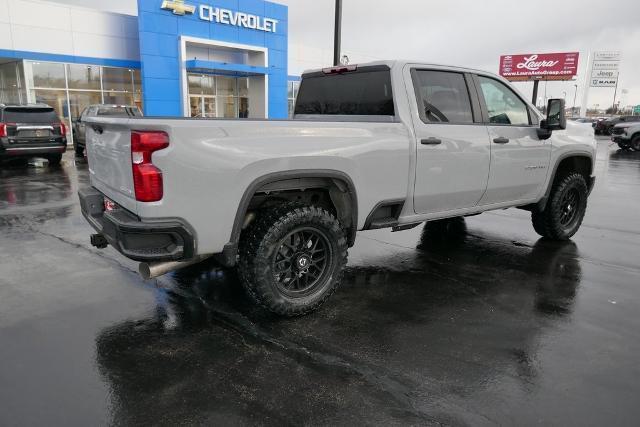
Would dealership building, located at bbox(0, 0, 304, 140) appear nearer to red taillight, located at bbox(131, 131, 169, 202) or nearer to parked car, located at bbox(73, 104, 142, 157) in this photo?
parked car, located at bbox(73, 104, 142, 157)

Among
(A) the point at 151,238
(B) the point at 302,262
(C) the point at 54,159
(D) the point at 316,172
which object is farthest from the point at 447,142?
(C) the point at 54,159

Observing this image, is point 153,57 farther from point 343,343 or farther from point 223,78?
point 343,343

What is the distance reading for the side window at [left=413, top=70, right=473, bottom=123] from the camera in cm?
452

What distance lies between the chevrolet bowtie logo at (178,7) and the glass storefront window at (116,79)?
143 inches

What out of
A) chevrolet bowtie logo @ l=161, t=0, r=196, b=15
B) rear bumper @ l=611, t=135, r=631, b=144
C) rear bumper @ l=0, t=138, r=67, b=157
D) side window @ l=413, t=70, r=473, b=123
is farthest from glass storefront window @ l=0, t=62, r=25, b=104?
rear bumper @ l=611, t=135, r=631, b=144

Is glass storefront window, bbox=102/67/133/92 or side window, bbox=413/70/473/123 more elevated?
glass storefront window, bbox=102/67/133/92

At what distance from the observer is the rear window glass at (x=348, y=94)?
4.53 m

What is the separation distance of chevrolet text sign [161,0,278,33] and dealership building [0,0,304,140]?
50mm

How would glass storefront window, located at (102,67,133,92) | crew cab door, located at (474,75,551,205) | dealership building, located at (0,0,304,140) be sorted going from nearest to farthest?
crew cab door, located at (474,75,551,205)
dealership building, located at (0,0,304,140)
glass storefront window, located at (102,67,133,92)

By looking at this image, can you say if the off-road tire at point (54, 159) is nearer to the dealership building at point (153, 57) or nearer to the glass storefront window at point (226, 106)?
the dealership building at point (153, 57)

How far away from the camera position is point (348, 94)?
4.93 m

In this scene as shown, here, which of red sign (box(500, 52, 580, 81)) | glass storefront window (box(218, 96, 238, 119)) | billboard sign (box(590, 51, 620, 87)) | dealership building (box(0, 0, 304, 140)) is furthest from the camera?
billboard sign (box(590, 51, 620, 87))

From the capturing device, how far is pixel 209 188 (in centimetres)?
325

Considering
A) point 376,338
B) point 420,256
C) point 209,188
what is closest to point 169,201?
point 209,188
